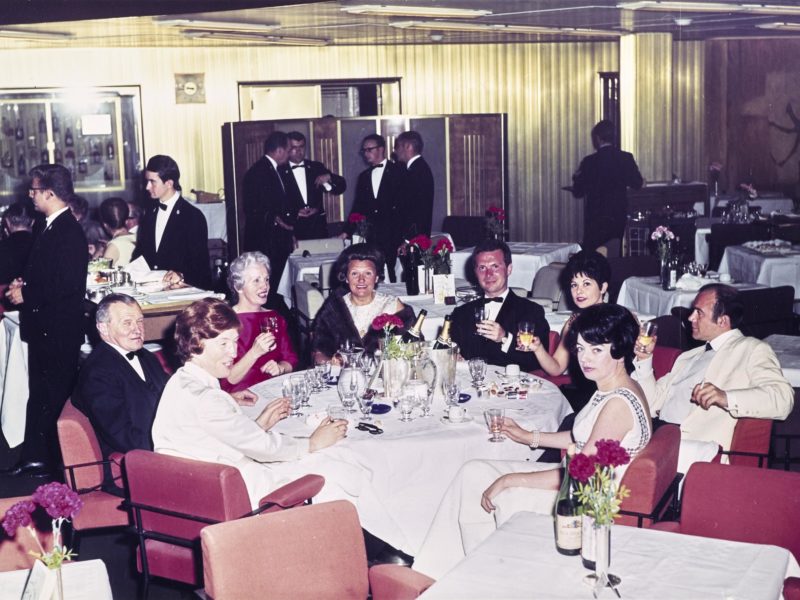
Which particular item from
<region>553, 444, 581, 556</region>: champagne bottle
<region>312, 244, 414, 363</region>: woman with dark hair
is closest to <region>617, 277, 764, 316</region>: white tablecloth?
<region>312, 244, 414, 363</region>: woman with dark hair

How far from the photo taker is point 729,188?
14.4 meters

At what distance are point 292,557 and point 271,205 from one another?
22.6 feet

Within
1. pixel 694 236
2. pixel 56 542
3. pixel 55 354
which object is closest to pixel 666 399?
pixel 56 542

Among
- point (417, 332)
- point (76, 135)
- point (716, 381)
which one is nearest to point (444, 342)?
point (417, 332)

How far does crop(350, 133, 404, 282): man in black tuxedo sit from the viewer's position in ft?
30.0

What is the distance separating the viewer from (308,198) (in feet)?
32.6

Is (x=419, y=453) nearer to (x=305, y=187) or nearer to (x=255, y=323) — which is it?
(x=255, y=323)

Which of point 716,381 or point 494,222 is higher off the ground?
point 494,222

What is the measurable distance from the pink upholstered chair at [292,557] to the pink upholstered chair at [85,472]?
1.34m

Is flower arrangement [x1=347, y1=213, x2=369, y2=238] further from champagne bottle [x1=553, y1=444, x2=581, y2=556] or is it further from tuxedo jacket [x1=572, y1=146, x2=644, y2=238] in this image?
champagne bottle [x1=553, y1=444, x2=581, y2=556]

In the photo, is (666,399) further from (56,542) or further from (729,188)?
(729,188)

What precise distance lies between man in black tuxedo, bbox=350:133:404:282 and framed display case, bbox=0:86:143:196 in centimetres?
498

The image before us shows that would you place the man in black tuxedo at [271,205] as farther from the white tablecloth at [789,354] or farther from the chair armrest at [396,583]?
the chair armrest at [396,583]

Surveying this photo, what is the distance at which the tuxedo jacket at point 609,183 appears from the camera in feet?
32.6
